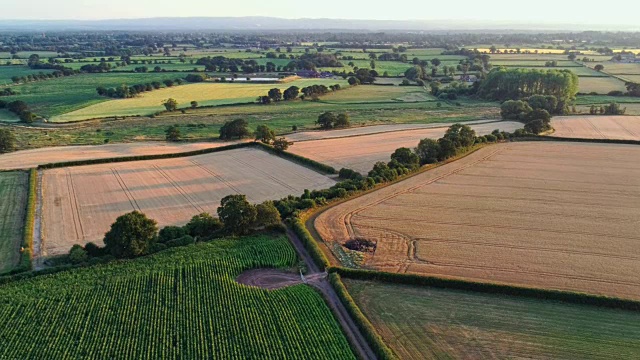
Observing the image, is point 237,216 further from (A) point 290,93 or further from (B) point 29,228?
(A) point 290,93

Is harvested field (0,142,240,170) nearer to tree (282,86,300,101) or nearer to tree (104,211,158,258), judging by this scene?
tree (104,211,158,258)

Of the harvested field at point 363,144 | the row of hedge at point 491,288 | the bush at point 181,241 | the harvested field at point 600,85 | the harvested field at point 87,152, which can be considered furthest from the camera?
the harvested field at point 600,85

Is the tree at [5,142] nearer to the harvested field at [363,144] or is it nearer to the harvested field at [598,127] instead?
the harvested field at [363,144]

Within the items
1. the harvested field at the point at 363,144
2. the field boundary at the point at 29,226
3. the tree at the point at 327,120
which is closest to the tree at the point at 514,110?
the harvested field at the point at 363,144

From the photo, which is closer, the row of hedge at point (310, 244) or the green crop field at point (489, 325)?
the green crop field at point (489, 325)

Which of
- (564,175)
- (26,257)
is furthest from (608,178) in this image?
(26,257)

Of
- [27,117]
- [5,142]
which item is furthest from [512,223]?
[27,117]

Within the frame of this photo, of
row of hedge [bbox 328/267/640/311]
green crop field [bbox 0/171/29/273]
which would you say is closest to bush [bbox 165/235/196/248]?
green crop field [bbox 0/171/29/273]
